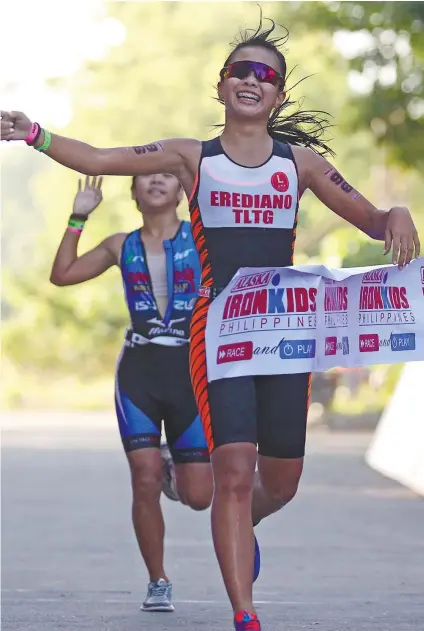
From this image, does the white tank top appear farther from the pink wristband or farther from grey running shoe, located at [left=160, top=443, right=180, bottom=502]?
the pink wristband

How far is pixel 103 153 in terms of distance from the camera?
23.5 ft

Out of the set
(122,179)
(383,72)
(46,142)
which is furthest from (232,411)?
(122,179)

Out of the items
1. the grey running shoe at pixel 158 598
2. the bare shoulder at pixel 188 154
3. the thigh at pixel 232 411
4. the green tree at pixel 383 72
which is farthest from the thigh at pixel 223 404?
the green tree at pixel 383 72

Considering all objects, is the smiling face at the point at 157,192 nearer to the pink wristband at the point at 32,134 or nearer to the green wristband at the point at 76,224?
the green wristband at the point at 76,224

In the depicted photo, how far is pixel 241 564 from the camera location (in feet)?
22.7

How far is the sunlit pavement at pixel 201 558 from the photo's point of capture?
8.51 meters

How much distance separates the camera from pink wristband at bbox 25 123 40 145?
689 cm

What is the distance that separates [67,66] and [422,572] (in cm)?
4128

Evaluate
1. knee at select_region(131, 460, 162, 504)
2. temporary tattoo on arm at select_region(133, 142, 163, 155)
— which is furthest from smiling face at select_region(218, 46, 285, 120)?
knee at select_region(131, 460, 162, 504)

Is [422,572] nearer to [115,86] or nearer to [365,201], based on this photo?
[365,201]

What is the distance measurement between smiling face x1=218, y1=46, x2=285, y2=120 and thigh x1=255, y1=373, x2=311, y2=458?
1.09 meters

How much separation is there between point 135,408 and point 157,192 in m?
1.17

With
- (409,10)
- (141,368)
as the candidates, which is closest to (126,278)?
(141,368)

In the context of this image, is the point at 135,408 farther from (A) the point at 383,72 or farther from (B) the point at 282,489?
(A) the point at 383,72
